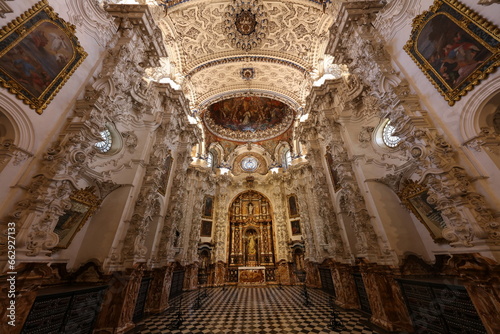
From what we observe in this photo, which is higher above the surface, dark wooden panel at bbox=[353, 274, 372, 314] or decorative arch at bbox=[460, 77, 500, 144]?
decorative arch at bbox=[460, 77, 500, 144]

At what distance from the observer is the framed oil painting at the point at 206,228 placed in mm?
17638

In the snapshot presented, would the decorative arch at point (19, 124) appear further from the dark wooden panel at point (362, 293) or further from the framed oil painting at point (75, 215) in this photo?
the dark wooden panel at point (362, 293)

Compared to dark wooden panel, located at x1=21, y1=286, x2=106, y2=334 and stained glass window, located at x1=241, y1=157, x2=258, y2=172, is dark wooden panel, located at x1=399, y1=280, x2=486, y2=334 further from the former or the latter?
stained glass window, located at x1=241, y1=157, x2=258, y2=172

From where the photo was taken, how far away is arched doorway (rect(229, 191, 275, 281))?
17.8m

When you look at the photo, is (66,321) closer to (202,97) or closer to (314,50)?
(202,97)

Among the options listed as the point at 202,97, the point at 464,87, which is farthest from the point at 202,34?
the point at 464,87

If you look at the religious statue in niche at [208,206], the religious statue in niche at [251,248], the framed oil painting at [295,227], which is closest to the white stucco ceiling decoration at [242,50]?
the religious statue in niche at [208,206]

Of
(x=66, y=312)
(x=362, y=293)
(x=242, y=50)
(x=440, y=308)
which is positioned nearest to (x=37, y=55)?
(x=66, y=312)

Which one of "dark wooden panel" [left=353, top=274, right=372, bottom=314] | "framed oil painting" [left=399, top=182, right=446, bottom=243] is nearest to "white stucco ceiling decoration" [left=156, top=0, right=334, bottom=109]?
"framed oil painting" [left=399, top=182, right=446, bottom=243]

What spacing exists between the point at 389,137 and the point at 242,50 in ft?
36.0

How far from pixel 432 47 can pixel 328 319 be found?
8712 mm

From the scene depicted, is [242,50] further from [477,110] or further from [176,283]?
[176,283]

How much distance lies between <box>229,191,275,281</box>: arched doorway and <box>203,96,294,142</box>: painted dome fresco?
23.3ft

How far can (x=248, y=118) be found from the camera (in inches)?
859
